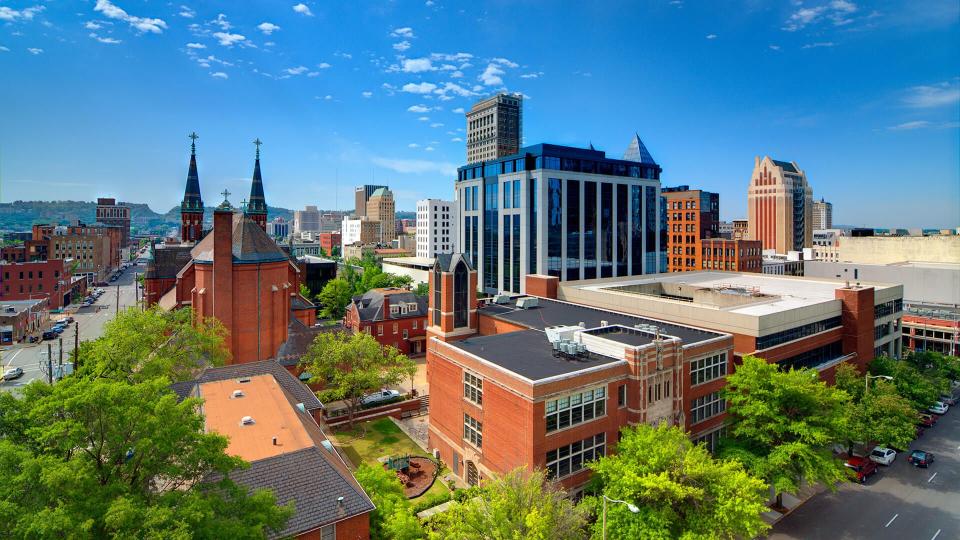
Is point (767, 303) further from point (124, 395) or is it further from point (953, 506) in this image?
point (124, 395)

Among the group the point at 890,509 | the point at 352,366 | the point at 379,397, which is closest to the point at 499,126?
the point at 379,397

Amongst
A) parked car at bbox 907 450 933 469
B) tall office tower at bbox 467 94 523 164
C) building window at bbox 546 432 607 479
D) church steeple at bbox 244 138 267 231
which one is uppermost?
tall office tower at bbox 467 94 523 164

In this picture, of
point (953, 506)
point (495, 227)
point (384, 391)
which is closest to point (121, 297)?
point (495, 227)

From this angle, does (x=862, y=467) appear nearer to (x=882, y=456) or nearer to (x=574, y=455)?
(x=882, y=456)

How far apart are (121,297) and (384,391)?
11157 cm

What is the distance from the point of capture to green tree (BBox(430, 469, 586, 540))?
20.8 m

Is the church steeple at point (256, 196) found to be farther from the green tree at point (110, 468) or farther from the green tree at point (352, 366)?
the green tree at point (110, 468)

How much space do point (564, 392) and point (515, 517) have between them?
9.47 m

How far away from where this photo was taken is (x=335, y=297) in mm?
97438

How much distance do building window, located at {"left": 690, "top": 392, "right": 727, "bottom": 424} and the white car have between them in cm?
1357

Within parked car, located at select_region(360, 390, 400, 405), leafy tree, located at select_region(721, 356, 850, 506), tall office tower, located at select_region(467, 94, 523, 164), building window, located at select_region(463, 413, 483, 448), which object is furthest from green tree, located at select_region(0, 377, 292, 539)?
tall office tower, located at select_region(467, 94, 523, 164)

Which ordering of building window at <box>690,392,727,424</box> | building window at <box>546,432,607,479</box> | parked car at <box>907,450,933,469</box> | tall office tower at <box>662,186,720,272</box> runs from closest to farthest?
building window at <box>546,432,607,479</box>, building window at <box>690,392,727,424</box>, parked car at <box>907,450,933,469</box>, tall office tower at <box>662,186,720,272</box>

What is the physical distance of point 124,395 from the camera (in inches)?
580

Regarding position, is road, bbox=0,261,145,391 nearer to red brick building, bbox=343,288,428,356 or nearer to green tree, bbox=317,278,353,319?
red brick building, bbox=343,288,428,356
